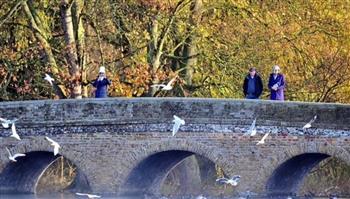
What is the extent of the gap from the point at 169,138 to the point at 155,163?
5.96 feet

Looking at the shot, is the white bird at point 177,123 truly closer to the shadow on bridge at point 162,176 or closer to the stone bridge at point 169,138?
the stone bridge at point 169,138

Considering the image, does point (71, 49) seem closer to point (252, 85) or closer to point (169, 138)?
point (169, 138)

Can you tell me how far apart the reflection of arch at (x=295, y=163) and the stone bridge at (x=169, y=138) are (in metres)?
0.02

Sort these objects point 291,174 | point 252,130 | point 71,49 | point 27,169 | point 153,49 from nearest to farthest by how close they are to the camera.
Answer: point 252,130
point 291,174
point 27,169
point 71,49
point 153,49

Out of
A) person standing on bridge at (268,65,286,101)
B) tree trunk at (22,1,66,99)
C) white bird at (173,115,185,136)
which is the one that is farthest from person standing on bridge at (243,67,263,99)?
tree trunk at (22,1,66,99)

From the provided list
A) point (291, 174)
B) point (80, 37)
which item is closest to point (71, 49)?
point (80, 37)

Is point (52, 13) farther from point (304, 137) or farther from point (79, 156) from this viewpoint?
point (304, 137)

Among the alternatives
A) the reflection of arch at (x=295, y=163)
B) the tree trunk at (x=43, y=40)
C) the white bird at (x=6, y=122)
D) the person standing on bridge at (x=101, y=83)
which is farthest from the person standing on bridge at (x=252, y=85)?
the tree trunk at (x=43, y=40)

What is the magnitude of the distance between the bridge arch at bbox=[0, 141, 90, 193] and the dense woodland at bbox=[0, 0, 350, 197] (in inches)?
79.3

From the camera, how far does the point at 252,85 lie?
77.6 ft

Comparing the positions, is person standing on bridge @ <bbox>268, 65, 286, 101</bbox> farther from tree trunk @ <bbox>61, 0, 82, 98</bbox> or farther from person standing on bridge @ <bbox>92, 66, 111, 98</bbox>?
→ tree trunk @ <bbox>61, 0, 82, 98</bbox>

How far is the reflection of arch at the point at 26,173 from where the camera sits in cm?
2630

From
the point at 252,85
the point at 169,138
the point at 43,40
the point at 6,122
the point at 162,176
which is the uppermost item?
the point at 43,40

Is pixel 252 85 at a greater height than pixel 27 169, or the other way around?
pixel 252 85
